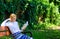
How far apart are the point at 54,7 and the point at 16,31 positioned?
16718 millimetres

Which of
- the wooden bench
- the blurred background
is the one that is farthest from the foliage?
the wooden bench

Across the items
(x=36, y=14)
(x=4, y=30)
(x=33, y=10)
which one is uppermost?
(x=33, y=10)

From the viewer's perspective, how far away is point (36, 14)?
72.9 ft

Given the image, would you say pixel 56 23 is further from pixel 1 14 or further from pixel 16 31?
pixel 16 31

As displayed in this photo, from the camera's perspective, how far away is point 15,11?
63.4 ft

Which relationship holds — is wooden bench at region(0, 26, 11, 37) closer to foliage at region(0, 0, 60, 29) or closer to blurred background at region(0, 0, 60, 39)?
blurred background at region(0, 0, 60, 39)

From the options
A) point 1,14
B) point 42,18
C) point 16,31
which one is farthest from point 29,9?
point 16,31

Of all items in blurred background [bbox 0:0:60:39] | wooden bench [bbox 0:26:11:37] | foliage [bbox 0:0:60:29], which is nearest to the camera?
wooden bench [bbox 0:26:11:37]

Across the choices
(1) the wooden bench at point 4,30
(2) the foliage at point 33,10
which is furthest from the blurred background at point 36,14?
(1) the wooden bench at point 4,30

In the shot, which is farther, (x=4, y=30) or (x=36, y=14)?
(x=36, y=14)

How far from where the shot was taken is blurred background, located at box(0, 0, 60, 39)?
1760cm

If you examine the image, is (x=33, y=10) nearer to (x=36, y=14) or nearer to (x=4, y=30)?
(x=36, y=14)

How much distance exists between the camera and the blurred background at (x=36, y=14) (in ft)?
57.7

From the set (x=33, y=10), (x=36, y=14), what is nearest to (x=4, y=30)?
(x=33, y=10)
